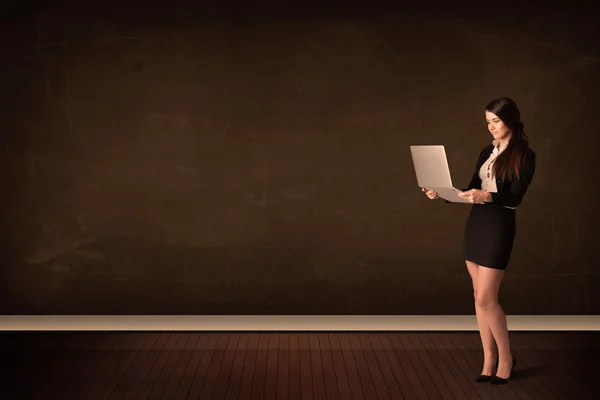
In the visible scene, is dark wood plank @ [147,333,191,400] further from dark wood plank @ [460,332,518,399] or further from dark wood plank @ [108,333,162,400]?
dark wood plank @ [460,332,518,399]

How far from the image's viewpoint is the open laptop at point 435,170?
12.0 ft

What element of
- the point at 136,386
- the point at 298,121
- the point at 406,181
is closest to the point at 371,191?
the point at 406,181

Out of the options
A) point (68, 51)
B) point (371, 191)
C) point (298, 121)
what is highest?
point (68, 51)

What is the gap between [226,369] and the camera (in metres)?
4.06

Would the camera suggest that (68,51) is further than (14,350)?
Yes

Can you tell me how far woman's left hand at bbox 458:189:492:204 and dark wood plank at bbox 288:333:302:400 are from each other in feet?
4.16

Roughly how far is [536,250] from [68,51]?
11.9ft

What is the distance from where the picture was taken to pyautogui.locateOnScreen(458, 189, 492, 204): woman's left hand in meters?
3.62

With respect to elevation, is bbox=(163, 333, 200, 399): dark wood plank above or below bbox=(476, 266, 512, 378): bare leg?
below

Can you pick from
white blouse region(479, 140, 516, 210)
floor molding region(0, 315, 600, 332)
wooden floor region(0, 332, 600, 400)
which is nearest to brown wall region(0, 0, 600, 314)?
floor molding region(0, 315, 600, 332)

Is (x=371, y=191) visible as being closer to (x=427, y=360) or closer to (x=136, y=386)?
(x=427, y=360)

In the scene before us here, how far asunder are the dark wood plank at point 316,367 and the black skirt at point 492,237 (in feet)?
3.31

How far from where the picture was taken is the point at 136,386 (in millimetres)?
3781

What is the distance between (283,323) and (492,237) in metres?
1.88
